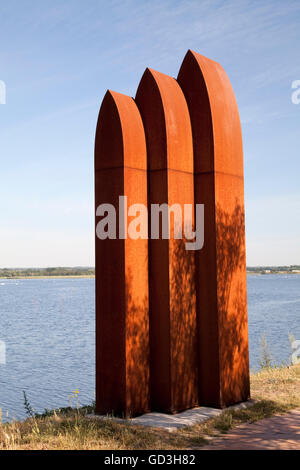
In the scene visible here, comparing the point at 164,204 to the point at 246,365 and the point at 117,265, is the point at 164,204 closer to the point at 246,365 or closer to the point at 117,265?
the point at 117,265

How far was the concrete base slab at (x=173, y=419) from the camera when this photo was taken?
843cm

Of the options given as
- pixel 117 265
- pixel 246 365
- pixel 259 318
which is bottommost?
pixel 259 318

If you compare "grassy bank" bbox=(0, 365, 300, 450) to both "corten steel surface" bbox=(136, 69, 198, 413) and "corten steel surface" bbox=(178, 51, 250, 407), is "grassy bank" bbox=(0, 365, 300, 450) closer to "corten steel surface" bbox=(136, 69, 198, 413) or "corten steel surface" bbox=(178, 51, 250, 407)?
"corten steel surface" bbox=(178, 51, 250, 407)

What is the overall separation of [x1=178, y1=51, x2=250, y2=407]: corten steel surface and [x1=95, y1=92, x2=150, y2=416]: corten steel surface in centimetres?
118

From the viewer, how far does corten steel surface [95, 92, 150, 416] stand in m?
8.93

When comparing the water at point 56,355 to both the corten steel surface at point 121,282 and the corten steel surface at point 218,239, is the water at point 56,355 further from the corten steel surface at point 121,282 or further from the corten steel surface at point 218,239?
the corten steel surface at point 121,282

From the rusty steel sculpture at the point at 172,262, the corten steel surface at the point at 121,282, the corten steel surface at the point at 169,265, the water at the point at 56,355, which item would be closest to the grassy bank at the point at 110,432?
the rusty steel sculpture at the point at 172,262

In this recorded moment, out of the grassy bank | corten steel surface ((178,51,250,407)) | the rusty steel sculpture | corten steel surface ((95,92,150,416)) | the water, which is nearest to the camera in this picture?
the grassy bank

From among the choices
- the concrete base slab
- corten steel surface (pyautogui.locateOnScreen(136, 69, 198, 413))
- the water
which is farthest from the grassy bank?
the water

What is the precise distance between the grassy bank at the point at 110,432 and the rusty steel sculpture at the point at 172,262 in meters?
0.61
